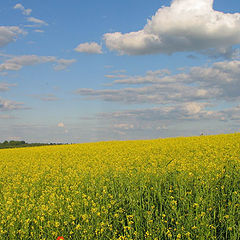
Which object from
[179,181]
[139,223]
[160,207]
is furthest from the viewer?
[179,181]

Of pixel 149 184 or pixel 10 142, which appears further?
pixel 10 142

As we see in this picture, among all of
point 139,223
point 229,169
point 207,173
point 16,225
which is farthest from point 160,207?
point 16,225

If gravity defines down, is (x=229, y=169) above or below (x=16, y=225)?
above

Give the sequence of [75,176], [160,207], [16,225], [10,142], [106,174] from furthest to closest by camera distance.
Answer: [10,142], [75,176], [106,174], [16,225], [160,207]

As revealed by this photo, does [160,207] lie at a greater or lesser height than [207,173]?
lesser

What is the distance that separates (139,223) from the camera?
618cm

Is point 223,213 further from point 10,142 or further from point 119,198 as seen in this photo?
point 10,142

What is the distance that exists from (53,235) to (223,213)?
390 cm

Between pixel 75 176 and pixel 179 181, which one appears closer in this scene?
pixel 179 181

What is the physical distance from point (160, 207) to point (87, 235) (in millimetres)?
1878

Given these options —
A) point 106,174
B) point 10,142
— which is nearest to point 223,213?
point 106,174

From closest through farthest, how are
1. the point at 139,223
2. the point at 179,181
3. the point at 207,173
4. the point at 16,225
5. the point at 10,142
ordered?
1. the point at 139,223
2. the point at 16,225
3. the point at 179,181
4. the point at 207,173
5. the point at 10,142

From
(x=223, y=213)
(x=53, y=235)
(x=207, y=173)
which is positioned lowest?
Answer: (x=53, y=235)

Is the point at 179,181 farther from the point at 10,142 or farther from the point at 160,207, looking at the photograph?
the point at 10,142
